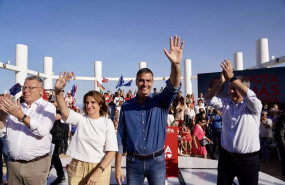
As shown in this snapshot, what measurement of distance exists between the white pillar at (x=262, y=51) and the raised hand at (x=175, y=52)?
33.2 ft

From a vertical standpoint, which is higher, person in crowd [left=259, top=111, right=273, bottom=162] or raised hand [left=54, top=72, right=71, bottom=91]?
raised hand [left=54, top=72, right=71, bottom=91]

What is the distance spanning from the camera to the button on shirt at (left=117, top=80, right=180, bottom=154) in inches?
78.0

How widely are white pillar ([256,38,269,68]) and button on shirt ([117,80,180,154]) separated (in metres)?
10.3

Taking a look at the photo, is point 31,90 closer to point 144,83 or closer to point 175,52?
point 144,83

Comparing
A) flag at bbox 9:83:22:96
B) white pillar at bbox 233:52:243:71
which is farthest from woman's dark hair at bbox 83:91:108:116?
white pillar at bbox 233:52:243:71

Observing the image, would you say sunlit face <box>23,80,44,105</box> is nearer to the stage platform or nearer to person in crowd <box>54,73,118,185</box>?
person in crowd <box>54,73,118,185</box>

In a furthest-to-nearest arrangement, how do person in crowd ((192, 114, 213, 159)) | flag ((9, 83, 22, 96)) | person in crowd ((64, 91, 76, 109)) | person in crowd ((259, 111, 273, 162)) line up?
person in crowd ((64, 91, 76, 109)), person in crowd ((259, 111, 273, 162)), person in crowd ((192, 114, 213, 159)), flag ((9, 83, 22, 96))

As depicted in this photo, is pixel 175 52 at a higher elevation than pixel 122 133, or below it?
higher

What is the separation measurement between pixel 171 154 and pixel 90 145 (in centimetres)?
225

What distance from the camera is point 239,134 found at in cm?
231

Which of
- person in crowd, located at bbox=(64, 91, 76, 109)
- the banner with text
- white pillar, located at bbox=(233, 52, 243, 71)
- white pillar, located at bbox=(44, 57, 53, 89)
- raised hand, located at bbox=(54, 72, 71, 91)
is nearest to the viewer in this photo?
raised hand, located at bbox=(54, 72, 71, 91)

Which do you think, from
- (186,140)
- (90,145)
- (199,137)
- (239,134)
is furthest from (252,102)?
(186,140)

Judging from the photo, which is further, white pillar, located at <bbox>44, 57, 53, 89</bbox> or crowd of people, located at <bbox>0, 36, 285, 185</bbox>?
white pillar, located at <bbox>44, 57, 53, 89</bbox>

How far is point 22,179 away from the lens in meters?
2.16
